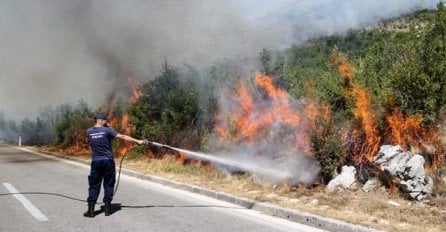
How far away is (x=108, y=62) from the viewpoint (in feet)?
73.8

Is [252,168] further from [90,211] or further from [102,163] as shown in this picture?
[90,211]

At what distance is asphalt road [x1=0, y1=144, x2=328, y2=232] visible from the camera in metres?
6.28

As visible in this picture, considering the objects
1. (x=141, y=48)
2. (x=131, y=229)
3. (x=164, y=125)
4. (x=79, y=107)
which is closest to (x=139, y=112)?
(x=164, y=125)

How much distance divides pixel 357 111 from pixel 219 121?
550cm

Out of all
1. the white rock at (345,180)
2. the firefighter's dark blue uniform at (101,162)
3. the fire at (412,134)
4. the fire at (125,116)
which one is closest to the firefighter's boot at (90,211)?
the firefighter's dark blue uniform at (101,162)

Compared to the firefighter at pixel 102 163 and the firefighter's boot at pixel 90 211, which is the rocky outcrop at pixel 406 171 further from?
the firefighter's boot at pixel 90 211

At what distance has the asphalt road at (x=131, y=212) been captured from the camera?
20.6 ft

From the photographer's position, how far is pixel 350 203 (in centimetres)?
738

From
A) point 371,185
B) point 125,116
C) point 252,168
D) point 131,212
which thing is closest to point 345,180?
point 371,185

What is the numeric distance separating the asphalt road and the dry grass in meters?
0.67

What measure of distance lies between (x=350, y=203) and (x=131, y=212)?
3.75 meters

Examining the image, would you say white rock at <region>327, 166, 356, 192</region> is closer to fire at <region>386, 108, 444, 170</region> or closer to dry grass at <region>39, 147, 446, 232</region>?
dry grass at <region>39, 147, 446, 232</region>

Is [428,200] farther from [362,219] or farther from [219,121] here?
[219,121]

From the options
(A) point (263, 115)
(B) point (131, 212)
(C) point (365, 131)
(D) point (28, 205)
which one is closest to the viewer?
(B) point (131, 212)
